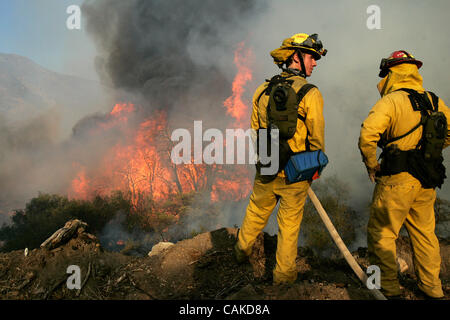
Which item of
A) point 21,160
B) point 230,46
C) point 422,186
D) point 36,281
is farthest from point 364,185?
point 21,160

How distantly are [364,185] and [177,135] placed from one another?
1649 centimetres

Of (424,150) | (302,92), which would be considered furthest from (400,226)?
(302,92)

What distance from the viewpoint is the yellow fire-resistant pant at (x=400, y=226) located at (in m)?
2.86

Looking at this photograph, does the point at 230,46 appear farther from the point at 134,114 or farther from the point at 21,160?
the point at 21,160

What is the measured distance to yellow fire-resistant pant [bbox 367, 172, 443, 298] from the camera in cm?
286

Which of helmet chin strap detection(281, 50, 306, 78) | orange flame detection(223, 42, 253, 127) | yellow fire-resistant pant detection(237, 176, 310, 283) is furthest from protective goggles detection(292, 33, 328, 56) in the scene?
orange flame detection(223, 42, 253, 127)

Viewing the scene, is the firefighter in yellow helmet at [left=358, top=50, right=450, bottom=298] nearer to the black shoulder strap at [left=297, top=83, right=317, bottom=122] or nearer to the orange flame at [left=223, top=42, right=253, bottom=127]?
the black shoulder strap at [left=297, top=83, right=317, bottom=122]

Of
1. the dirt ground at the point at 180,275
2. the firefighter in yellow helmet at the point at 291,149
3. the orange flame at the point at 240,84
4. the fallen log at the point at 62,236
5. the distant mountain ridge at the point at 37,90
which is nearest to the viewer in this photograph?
the dirt ground at the point at 180,275

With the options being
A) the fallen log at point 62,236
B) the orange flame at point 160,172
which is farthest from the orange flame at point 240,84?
the fallen log at point 62,236

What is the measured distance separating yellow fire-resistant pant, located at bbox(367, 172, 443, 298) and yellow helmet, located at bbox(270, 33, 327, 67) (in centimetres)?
169

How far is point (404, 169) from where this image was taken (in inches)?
112

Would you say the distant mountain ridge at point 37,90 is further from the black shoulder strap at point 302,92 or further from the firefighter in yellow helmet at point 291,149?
the black shoulder strap at point 302,92

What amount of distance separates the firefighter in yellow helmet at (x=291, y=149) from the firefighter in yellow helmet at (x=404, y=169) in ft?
1.92

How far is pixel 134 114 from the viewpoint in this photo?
89.6 feet
